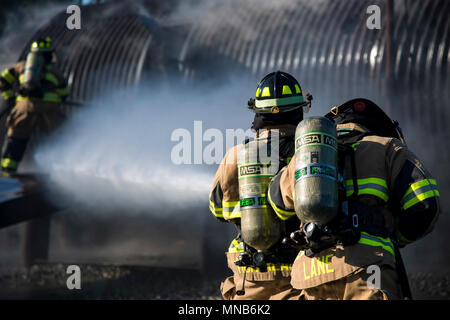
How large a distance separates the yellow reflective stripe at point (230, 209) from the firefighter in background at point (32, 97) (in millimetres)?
5931

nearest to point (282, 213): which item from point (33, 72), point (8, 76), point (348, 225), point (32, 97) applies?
point (348, 225)

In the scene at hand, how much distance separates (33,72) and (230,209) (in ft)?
19.7

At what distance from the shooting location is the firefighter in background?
8.40 metres

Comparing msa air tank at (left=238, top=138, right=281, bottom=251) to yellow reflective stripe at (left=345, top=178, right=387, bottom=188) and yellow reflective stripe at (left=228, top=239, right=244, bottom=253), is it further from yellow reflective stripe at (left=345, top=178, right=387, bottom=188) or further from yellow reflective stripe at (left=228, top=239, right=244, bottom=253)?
yellow reflective stripe at (left=345, top=178, right=387, bottom=188)

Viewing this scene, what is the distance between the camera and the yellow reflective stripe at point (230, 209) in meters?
3.37

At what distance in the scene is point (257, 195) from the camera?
305cm

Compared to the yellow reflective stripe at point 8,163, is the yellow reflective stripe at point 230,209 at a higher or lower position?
lower

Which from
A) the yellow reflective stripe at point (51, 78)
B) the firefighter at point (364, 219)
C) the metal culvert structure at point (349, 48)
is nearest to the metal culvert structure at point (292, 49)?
the metal culvert structure at point (349, 48)

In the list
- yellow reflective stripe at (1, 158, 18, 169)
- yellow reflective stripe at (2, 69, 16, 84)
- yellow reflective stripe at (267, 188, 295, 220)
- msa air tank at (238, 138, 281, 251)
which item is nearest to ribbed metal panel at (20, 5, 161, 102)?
yellow reflective stripe at (2, 69, 16, 84)

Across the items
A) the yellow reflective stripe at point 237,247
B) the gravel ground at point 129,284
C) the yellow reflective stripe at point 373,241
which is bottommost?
the yellow reflective stripe at point 373,241

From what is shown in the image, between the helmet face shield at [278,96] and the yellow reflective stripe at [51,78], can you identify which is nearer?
the helmet face shield at [278,96]

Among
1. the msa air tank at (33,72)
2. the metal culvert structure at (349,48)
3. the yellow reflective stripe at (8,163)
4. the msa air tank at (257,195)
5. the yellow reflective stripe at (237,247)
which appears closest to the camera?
the msa air tank at (257,195)

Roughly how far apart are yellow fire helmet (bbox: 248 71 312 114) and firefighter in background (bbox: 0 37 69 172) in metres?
5.93

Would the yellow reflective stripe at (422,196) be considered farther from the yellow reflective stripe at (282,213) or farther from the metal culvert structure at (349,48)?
the metal culvert structure at (349,48)
